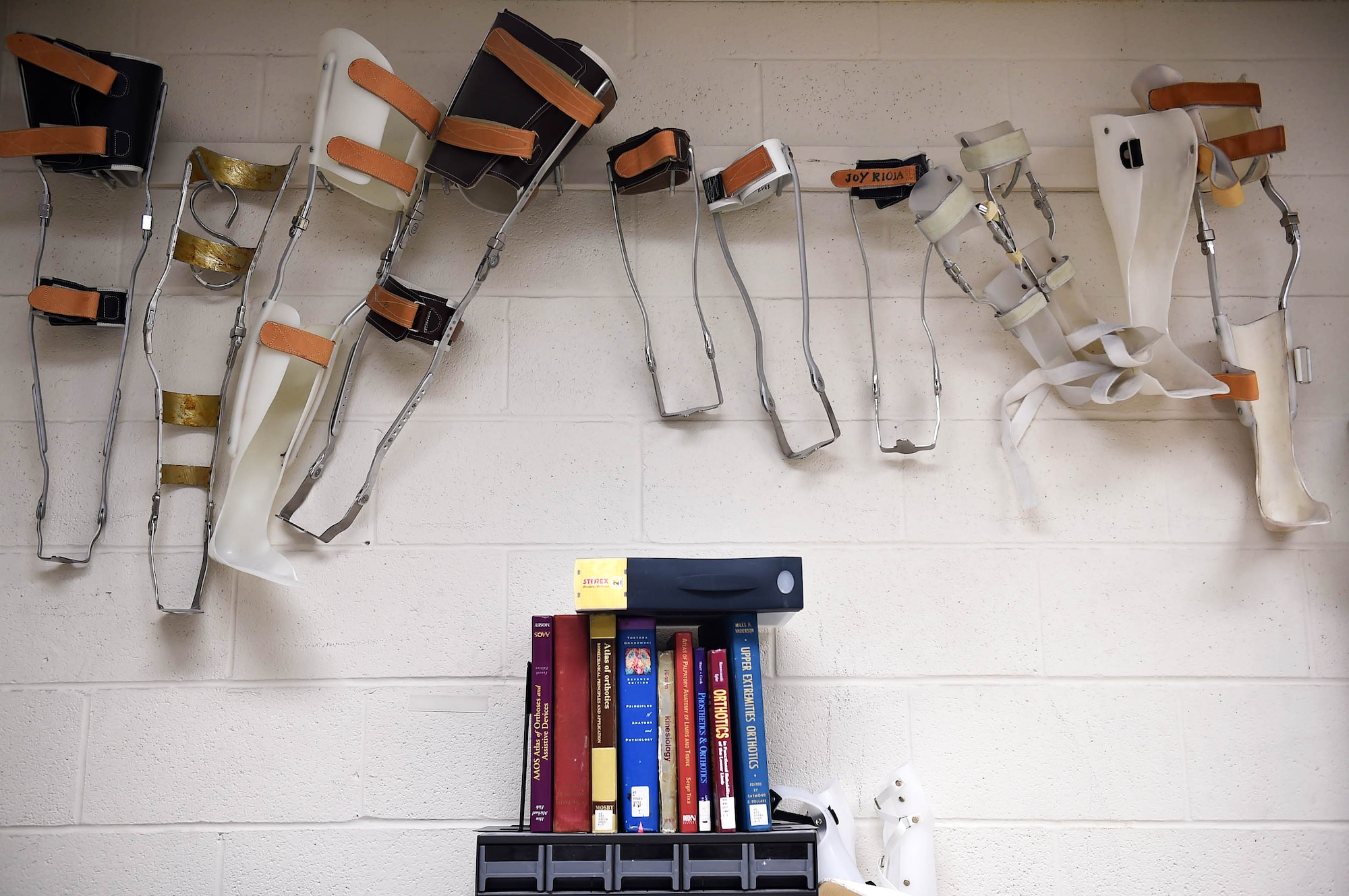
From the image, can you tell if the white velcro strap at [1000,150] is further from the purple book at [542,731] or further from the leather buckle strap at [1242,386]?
the purple book at [542,731]

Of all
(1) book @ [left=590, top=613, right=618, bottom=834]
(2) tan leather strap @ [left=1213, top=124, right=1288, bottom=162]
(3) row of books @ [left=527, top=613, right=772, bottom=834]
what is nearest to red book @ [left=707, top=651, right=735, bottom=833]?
(3) row of books @ [left=527, top=613, right=772, bottom=834]

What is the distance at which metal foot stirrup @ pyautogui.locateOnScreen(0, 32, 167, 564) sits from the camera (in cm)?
145

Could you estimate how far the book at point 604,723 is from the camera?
1218 mm

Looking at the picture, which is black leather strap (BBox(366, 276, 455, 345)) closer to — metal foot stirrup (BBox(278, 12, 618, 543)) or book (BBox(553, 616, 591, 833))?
metal foot stirrup (BBox(278, 12, 618, 543))

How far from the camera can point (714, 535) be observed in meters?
1.52

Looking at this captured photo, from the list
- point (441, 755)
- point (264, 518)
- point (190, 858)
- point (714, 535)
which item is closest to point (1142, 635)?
point (714, 535)

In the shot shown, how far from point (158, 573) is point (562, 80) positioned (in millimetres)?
1096

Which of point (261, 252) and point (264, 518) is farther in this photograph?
point (261, 252)

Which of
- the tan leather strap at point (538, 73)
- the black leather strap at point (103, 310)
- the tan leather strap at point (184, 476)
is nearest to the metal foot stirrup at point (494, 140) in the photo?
the tan leather strap at point (538, 73)

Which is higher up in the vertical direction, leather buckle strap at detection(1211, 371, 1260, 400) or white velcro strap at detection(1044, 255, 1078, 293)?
white velcro strap at detection(1044, 255, 1078, 293)

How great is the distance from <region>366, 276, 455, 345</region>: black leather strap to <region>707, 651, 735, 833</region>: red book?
2.42 feet

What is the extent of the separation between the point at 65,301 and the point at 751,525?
49.8 inches

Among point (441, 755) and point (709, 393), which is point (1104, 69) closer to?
point (709, 393)

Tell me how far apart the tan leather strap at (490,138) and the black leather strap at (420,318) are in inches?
10.2
